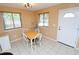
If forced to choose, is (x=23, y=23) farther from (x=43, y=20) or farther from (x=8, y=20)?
(x=43, y=20)

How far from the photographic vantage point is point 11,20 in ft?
14.4

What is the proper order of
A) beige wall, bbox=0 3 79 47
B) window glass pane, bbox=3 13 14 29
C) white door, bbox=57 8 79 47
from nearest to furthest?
white door, bbox=57 8 79 47, beige wall, bbox=0 3 79 47, window glass pane, bbox=3 13 14 29

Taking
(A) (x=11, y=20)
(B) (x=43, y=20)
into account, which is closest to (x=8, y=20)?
(A) (x=11, y=20)

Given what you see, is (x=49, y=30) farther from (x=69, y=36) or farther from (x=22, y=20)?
(x=22, y=20)

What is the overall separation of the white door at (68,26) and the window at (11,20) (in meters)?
2.39

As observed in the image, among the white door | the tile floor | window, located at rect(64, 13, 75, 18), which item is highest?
window, located at rect(64, 13, 75, 18)

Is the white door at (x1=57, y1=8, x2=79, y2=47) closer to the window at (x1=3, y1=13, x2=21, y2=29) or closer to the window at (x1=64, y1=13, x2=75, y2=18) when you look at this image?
the window at (x1=64, y1=13, x2=75, y2=18)

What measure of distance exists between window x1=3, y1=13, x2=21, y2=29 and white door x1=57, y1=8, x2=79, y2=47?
2391mm

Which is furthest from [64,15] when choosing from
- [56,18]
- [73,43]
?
[73,43]

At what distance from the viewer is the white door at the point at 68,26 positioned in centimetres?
320

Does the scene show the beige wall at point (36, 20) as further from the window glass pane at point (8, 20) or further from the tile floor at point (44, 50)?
the tile floor at point (44, 50)

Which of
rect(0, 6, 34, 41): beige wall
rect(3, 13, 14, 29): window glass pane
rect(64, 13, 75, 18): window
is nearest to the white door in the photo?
rect(64, 13, 75, 18): window

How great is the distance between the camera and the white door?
320 cm

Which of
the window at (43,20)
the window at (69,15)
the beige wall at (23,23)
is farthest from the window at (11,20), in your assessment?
the window at (69,15)
